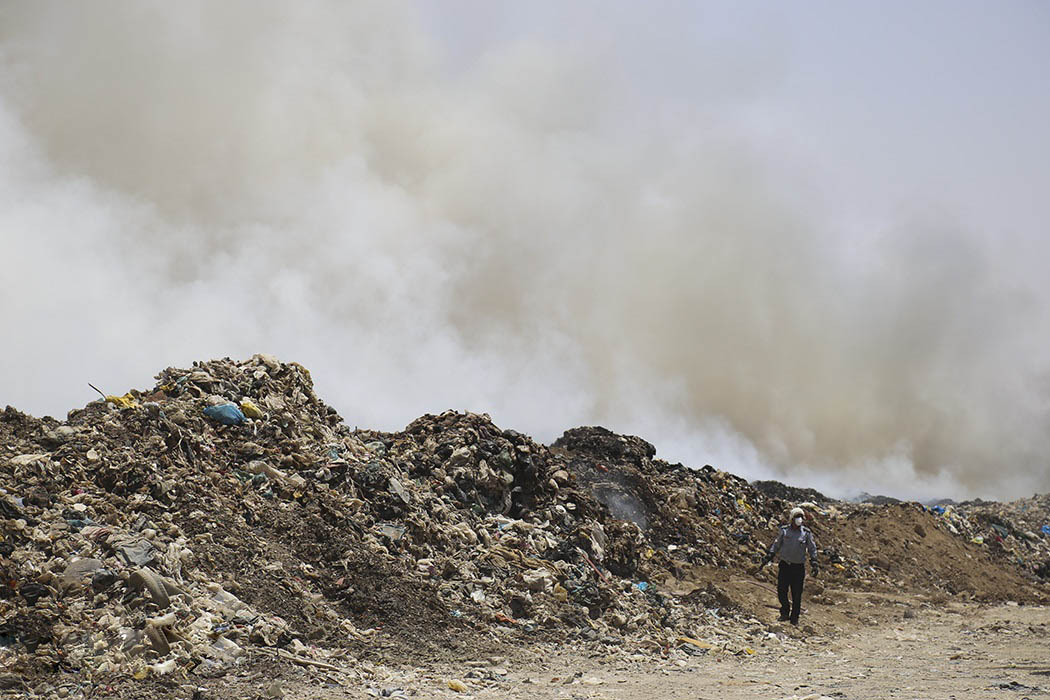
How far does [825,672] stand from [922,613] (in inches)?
195

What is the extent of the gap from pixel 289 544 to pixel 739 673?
12.8 feet

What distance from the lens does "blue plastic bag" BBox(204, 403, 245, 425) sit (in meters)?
8.90

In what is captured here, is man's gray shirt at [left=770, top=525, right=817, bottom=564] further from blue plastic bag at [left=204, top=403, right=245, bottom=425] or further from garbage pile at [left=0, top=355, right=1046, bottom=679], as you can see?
blue plastic bag at [left=204, top=403, right=245, bottom=425]

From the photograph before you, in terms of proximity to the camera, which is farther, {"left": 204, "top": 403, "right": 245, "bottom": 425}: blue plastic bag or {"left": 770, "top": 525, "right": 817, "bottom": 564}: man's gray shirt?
{"left": 770, "top": 525, "right": 817, "bottom": 564}: man's gray shirt

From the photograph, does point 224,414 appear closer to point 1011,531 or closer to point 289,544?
point 289,544

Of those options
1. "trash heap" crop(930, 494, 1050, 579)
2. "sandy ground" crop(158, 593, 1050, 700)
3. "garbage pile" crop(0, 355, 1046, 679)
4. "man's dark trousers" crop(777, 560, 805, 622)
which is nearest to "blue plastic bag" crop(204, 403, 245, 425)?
"garbage pile" crop(0, 355, 1046, 679)

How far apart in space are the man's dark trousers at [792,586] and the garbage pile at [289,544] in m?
0.55

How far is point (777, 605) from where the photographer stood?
10258mm

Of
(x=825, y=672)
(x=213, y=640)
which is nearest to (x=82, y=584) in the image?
(x=213, y=640)

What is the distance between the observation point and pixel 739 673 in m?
7.02

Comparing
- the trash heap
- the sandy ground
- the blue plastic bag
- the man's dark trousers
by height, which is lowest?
the sandy ground

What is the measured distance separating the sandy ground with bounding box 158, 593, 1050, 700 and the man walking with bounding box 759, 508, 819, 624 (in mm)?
298

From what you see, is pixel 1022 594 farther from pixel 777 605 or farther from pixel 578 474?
pixel 578 474

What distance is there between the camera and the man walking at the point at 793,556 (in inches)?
367
